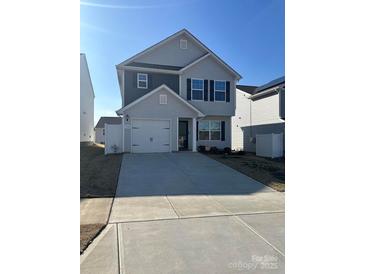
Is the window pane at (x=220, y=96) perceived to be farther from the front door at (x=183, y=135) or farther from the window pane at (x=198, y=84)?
the front door at (x=183, y=135)

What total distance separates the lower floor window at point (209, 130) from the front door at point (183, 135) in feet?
3.70

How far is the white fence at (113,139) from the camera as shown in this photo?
1459 centimetres

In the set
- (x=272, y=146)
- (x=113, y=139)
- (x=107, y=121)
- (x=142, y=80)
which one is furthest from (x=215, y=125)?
(x=107, y=121)

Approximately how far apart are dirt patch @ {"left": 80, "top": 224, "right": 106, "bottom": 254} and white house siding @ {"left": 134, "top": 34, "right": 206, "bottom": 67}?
13.7m

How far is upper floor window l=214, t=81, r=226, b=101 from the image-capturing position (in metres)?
17.5

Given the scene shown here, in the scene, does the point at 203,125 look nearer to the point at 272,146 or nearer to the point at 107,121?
the point at 272,146

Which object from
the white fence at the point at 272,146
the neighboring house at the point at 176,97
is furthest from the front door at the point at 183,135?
the white fence at the point at 272,146

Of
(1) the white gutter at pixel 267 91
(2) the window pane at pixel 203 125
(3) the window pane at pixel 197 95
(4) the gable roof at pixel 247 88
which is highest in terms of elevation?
(4) the gable roof at pixel 247 88

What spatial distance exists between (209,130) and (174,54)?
19.5ft

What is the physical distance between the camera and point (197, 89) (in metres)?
17.2

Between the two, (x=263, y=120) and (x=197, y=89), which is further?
(x=263, y=120)
